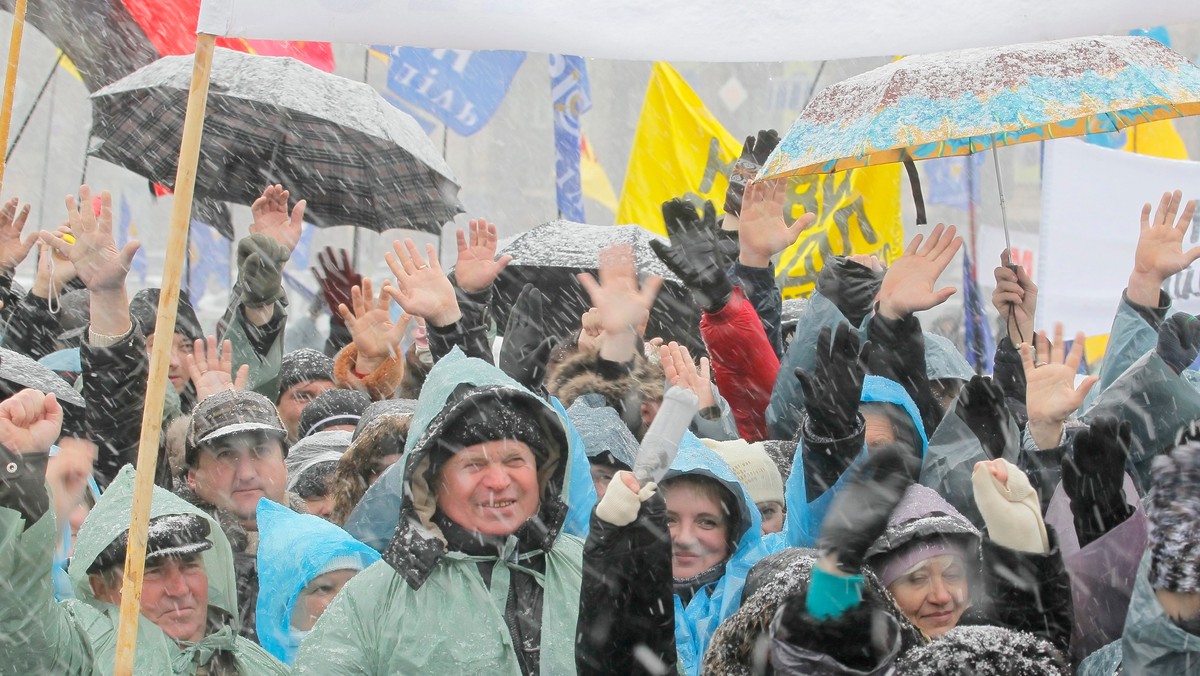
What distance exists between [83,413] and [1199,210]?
19.6ft

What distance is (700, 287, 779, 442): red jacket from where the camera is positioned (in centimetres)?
458

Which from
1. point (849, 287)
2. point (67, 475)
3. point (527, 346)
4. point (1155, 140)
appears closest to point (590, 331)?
point (527, 346)

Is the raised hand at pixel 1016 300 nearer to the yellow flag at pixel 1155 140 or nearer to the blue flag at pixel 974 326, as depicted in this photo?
the blue flag at pixel 974 326

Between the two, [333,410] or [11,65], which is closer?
[11,65]

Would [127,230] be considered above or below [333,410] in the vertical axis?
above

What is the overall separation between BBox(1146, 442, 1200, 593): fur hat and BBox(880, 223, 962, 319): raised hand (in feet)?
4.67

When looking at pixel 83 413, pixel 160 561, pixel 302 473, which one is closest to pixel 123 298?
pixel 83 413

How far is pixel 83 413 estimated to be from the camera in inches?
165

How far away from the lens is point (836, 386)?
3.28 meters

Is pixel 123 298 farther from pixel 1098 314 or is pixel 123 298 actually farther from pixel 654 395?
pixel 1098 314

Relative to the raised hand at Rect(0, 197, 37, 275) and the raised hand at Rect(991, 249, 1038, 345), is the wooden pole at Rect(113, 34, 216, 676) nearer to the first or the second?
the raised hand at Rect(991, 249, 1038, 345)

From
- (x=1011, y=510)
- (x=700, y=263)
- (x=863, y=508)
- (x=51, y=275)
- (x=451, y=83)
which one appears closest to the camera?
(x=863, y=508)

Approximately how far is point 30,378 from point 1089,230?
206 inches

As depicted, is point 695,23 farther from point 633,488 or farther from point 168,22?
point 168,22
